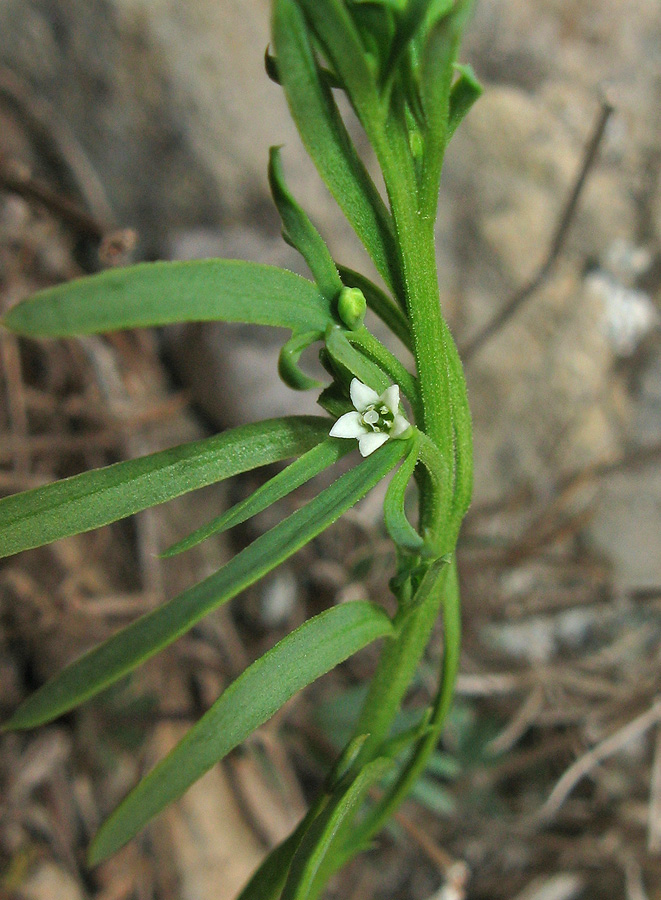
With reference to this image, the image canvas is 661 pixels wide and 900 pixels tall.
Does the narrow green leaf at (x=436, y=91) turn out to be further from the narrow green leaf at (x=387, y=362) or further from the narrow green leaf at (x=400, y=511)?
the narrow green leaf at (x=400, y=511)

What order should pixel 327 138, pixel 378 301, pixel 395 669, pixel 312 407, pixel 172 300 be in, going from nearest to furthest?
pixel 172 300 < pixel 327 138 < pixel 378 301 < pixel 395 669 < pixel 312 407

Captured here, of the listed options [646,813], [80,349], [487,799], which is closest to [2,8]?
[80,349]

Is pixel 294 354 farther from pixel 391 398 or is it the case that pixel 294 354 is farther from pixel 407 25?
pixel 407 25

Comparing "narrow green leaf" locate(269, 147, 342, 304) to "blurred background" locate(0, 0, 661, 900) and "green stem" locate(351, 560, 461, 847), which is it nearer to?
"green stem" locate(351, 560, 461, 847)

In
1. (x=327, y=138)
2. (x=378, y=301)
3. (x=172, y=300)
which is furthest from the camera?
(x=378, y=301)

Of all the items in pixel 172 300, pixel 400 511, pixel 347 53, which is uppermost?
pixel 347 53

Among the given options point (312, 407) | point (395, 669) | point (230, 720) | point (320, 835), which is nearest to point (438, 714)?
point (395, 669)

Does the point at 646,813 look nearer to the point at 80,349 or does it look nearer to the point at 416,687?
the point at 416,687

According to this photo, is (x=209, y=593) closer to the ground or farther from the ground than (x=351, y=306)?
closer to the ground
